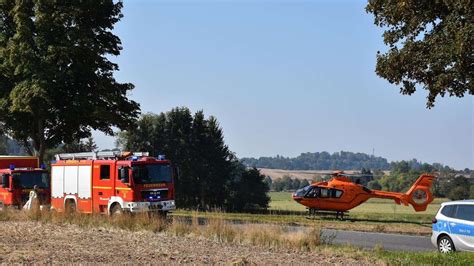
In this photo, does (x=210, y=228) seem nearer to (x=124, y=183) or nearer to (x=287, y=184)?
(x=124, y=183)

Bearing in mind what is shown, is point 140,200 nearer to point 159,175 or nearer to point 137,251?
point 159,175

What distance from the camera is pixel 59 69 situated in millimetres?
35531

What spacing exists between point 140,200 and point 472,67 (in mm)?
13280

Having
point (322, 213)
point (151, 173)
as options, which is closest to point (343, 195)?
point (322, 213)

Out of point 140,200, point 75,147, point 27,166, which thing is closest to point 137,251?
point 140,200

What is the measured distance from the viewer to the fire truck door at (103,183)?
26.8 m

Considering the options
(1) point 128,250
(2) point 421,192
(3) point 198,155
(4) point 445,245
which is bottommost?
(4) point 445,245

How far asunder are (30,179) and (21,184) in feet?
2.06

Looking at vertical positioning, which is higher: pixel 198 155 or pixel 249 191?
pixel 198 155

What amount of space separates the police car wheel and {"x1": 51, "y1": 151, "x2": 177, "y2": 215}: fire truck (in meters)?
11.3

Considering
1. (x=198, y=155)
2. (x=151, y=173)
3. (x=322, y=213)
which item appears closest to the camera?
(x=151, y=173)

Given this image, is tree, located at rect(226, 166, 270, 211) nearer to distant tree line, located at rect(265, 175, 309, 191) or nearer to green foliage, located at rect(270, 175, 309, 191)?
distant tree line, located at rect(265, 175, 309, 191)

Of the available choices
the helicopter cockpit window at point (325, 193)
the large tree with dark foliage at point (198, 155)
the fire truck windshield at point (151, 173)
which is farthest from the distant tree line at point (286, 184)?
the fire truck windshield at point (151, 173)

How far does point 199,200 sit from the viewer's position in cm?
8106
